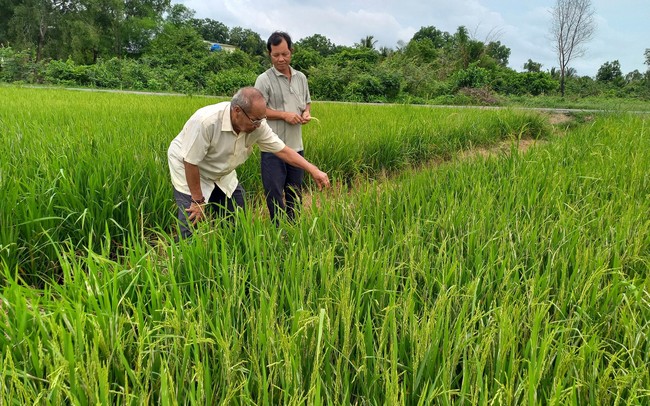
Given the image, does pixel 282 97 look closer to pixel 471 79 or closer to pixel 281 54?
pixel 281 54

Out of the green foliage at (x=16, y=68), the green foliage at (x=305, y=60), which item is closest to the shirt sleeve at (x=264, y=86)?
the green foliage at (x=305, y=60)

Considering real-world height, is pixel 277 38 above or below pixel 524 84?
below

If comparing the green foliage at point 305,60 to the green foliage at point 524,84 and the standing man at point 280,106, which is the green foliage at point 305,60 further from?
the standing man at point 280,106

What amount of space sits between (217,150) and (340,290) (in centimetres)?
144

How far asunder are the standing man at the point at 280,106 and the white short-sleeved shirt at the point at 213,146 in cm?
38

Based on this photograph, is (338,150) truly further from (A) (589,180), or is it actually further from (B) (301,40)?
(B) (301,40)

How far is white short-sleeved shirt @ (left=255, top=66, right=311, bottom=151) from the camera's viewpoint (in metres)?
2.97

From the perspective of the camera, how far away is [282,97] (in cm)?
300

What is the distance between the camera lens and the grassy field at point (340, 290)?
961 millimetres

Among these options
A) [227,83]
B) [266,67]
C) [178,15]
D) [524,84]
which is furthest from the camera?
[178,15]

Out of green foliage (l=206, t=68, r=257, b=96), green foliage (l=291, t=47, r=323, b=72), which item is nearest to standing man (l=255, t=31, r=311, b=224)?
green foliage (l=206, t=68, r=257, b=96)

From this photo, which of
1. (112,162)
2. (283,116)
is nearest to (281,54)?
(283,116)

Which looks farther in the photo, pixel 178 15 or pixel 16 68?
pixel 178 15

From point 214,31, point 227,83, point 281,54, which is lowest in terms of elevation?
point 281,54
